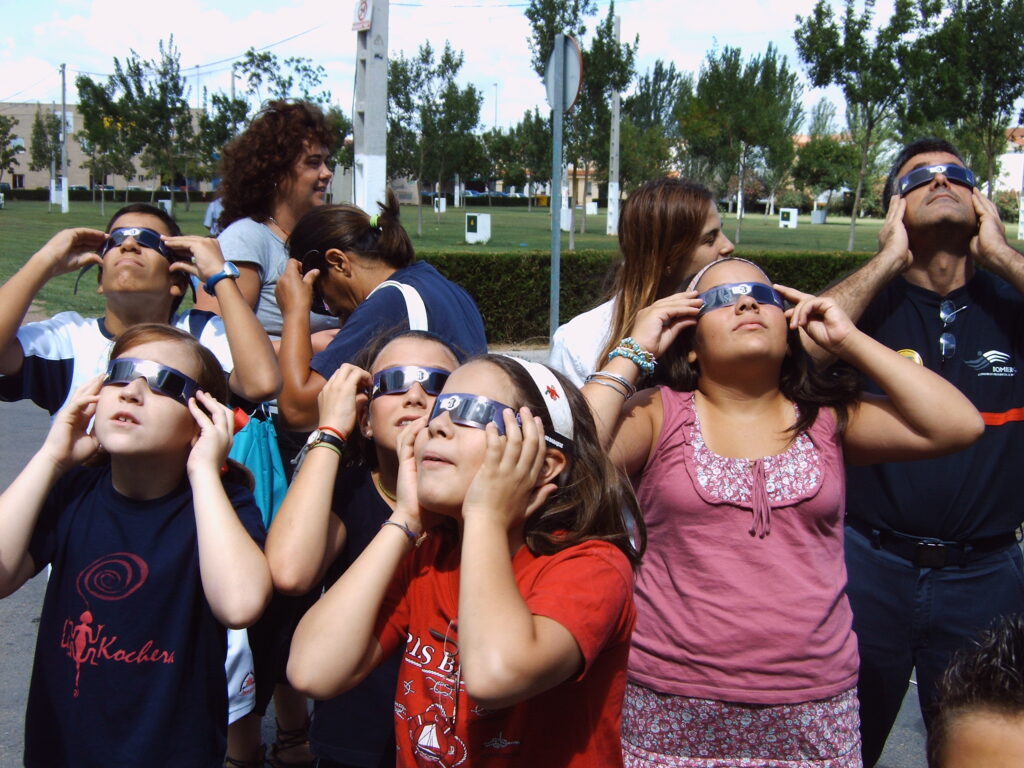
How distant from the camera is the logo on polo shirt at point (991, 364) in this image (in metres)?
2.76

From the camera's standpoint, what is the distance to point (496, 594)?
161 centimetres

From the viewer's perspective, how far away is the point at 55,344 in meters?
2.77

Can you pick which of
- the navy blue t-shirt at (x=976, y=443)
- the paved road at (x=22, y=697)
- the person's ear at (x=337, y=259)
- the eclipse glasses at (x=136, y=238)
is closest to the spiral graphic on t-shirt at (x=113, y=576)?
the eclipse glasses at (x=136, y=238)

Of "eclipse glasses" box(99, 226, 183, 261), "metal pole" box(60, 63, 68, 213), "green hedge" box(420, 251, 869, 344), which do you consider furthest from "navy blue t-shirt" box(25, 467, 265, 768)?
"metal pole" box(60, 63, 68, 213)

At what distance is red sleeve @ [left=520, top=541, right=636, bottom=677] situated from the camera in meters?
1.66

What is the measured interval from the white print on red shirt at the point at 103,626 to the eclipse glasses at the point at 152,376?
37 cm

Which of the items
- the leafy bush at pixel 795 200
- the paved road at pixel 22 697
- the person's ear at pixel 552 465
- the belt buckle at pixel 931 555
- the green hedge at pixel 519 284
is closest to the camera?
the person's ear at pixel 552 465

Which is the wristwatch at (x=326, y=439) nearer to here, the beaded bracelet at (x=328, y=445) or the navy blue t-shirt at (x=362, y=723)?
the beaded bracelet at (x=328, y=445)

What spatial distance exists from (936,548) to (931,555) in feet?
0.08

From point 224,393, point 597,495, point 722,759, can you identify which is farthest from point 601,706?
point 224,393

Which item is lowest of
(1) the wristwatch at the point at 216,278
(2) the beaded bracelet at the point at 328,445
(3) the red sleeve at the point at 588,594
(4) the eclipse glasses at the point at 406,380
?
(3) the red sleeve at the point at 588,594

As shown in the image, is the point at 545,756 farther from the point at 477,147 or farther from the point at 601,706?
the point at 477,147

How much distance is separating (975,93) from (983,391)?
78.7 feet

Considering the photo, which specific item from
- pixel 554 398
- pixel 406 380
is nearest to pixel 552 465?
pixel 554 398
